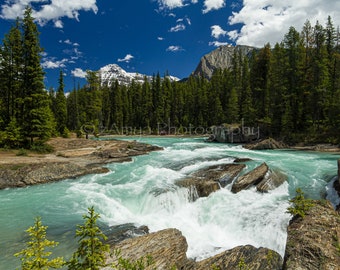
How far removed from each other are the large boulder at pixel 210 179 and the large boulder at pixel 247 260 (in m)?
6.33

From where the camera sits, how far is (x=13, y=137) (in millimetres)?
25188

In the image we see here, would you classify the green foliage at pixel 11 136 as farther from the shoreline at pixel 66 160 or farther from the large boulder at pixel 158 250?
the large boulder at pixel 158 250

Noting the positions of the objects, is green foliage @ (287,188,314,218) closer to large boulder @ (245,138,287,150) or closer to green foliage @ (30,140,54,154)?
green foliage @ (30,140,54,154)

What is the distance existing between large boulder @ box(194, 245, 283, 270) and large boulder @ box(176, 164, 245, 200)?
20.8 feet

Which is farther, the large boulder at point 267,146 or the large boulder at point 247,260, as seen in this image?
the large boulder at point 267,146

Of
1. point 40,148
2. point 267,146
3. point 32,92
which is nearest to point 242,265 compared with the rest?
point 40,148

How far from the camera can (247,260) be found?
22.8 feet

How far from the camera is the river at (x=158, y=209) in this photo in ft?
32.1

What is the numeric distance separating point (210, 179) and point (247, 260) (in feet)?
28.2

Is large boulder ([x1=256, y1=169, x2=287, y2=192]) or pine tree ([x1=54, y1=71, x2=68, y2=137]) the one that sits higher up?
pine tree ([x1=54, y1=71, x2=68, y2=137])

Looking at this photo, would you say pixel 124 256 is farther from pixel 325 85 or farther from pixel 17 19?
pixel 325 85

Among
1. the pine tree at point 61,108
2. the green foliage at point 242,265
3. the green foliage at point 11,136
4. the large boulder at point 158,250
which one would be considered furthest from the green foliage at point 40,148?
the pine tree at point 61,108

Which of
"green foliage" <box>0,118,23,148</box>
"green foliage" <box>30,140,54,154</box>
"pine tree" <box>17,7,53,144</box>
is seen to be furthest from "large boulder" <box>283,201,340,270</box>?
"green foliage" <box>0,118,23,148</box>

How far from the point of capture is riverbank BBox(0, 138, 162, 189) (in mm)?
17375
